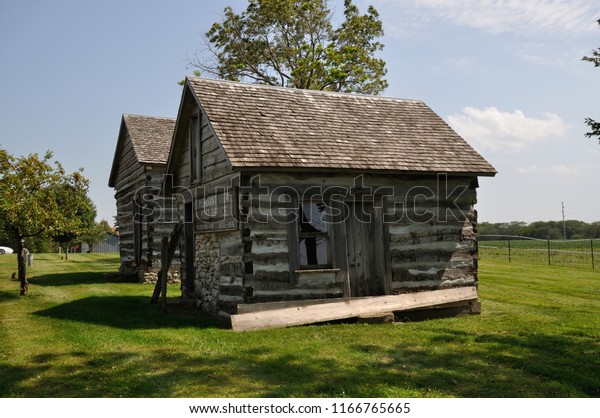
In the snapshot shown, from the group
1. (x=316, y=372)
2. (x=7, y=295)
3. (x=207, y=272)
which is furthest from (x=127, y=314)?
(x=316, y=372)

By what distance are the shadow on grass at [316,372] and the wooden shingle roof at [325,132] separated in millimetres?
4306

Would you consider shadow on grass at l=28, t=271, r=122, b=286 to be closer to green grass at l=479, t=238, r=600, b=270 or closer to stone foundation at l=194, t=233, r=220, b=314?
stone foundation at l=194, t=233, r=220, b=314

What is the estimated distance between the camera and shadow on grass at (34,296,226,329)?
12.0 meters

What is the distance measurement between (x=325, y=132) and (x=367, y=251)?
10.4 feet

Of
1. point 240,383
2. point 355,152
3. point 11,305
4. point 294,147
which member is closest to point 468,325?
point 355,152

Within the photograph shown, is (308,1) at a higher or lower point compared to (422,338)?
higher

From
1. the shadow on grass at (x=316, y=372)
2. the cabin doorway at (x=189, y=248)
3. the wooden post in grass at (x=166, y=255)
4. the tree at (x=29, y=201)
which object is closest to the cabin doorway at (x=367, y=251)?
the shadow on grass at (x=316, y=372)

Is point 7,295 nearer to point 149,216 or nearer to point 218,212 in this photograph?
point 149,216

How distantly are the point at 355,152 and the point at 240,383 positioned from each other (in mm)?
7176

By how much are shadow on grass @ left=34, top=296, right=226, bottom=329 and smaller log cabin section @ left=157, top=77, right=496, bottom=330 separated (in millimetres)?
657

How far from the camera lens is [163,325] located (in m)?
11.8

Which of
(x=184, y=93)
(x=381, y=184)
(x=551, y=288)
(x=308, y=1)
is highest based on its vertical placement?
(x=308, y=1)

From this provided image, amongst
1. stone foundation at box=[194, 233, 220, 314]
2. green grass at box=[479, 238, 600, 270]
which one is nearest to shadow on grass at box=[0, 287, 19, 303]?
stone foundation at box=[194, 233, 220, 314]

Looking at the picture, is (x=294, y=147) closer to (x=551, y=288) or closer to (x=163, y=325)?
(x=163, y=325)
